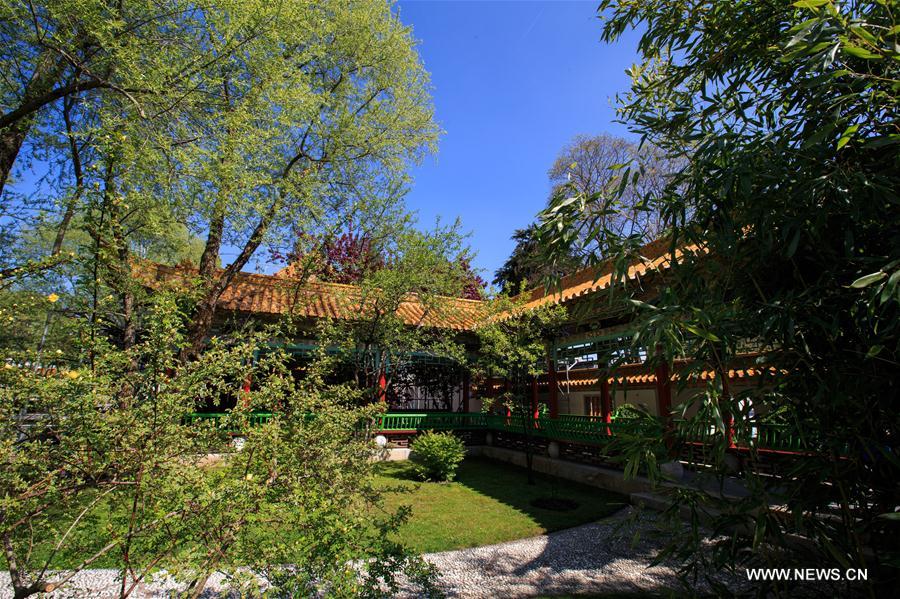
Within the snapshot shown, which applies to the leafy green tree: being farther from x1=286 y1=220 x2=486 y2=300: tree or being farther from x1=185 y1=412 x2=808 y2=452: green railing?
x1=286 y1=220 x2=486 y2=300: tree

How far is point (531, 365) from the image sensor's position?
25.7 feet

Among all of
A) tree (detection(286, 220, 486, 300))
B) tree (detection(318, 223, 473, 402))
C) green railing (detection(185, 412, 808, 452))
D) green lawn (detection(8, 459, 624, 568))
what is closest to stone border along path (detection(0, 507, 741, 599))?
green lawn (detection(8, 459, 624, 568))

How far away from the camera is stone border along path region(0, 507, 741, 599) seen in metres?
3.71

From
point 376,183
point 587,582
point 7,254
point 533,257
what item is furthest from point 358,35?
point 587,582

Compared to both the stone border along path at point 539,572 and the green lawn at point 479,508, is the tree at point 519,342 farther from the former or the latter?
the stone border along path at point 539,572

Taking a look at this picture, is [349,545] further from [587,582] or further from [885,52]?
[885,52]

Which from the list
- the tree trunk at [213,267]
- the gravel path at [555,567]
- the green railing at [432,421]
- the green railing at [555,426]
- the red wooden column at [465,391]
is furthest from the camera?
the red wooden column at [465,391]

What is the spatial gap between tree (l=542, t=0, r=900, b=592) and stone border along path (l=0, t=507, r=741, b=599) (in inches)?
61.7

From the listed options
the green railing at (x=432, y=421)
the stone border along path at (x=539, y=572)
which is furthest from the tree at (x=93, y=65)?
the green railing at (x=432, y=421)

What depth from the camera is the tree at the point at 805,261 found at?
178cm

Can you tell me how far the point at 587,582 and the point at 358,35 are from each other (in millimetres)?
9870

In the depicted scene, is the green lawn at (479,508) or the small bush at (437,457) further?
the small bush at (437,457)

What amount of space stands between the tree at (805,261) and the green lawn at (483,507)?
2888mm

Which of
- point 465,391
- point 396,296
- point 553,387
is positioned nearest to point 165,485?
point 396,296
